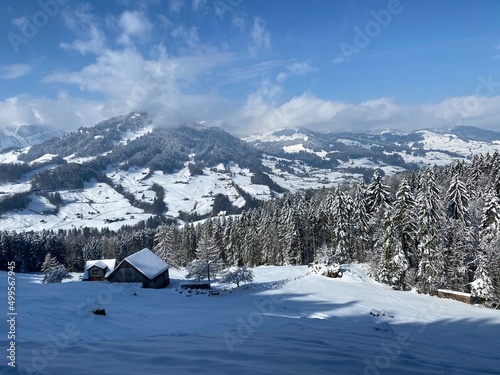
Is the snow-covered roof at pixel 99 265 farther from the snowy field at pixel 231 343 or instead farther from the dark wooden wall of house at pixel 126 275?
the snowy field at pixel 231 343

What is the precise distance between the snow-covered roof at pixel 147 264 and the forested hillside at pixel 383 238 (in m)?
8.89

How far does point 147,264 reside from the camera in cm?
5088

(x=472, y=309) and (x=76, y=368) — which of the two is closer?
(x=76, y=368)

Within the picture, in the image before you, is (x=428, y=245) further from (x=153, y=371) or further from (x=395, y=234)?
(x=153, y=371)

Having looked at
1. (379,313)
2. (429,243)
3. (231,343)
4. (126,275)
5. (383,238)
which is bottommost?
Answer: (379,313)

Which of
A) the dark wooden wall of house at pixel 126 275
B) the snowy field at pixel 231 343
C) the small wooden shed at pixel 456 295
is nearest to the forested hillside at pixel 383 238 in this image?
the small wooden shed at pixel 456 295

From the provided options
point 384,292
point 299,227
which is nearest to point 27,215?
point 299,227

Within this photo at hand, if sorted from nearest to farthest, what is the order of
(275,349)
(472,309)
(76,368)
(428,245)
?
(76,368) < (275,349) < (472,309) < (428,245)

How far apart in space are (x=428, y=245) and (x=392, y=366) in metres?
38.0

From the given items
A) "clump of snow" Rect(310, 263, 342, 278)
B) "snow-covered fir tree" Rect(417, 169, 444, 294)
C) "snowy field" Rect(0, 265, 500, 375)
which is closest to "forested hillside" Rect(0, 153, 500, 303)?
"snow-covered fir tree" Rect(417, 169, 444, 294)

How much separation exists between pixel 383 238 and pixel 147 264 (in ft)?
119

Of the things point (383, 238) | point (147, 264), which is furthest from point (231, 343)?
point (147, 264)

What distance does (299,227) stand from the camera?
70.2 m

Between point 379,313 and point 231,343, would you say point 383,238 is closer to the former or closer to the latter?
point 379,313
